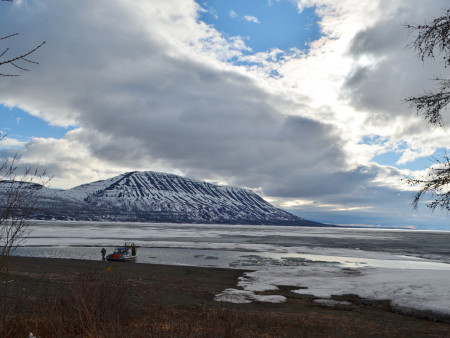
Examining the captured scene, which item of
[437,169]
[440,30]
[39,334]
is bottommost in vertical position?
[39,334]

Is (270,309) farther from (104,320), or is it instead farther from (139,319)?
(104,320)

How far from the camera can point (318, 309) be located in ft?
51.7

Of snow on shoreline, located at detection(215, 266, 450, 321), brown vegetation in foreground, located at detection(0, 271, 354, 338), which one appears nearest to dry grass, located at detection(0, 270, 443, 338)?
brown vegetation in foreground, located at detection(0, 271, 354, 338)

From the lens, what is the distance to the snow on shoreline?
50.6 feet

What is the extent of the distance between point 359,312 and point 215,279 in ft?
37.8

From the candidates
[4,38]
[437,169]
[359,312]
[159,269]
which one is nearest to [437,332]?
[359,312]

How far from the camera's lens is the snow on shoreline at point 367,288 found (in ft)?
50.6

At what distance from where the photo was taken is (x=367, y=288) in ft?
65.4

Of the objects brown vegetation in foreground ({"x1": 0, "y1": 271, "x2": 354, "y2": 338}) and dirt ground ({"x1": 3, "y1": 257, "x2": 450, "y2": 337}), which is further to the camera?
dirt ground ({"x1": 3, "y1": 257, "x2": 450, "y2": 337})

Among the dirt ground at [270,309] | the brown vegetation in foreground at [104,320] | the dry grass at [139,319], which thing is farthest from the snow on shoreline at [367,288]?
the brown vegetation in foreground at [104,320]

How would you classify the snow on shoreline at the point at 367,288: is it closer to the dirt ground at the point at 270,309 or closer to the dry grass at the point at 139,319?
the dirt ground at the point at 270,309

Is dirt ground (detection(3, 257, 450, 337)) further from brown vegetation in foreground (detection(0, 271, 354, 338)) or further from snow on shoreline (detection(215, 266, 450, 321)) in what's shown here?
snow on shoreline (detection(215, 266, 450, 321))

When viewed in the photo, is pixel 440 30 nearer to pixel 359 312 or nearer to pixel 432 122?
pixel 432 122

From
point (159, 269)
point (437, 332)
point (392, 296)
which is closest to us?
point (437, 332)
